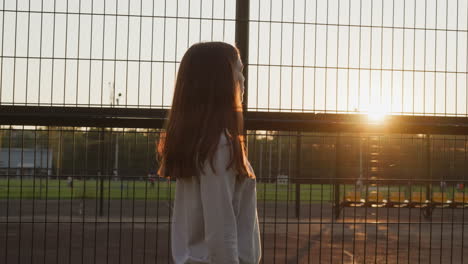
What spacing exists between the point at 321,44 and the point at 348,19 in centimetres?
68

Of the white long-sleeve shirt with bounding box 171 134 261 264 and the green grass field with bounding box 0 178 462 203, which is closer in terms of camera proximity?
the white long-sleeve shirt with bounding box 171 134 261 264

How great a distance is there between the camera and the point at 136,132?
6.69 m

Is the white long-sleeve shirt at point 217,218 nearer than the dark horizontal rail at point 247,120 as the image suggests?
Yes

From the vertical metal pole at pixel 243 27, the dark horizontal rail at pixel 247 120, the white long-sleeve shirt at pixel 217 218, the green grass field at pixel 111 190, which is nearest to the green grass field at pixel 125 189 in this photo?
the green grass field at pixel 111 190

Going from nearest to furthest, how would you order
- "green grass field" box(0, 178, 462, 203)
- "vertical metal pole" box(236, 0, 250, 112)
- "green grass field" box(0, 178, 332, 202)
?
"vertical metal pole" box(236, 0, 250, 112), "green grass field" box(0, 178, 332, 202), "green grass field" box(0, 178, 462, 203)

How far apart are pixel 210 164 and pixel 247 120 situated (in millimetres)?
3395

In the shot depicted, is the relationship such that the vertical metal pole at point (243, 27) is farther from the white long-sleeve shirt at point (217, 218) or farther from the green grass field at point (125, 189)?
the white long-sleeve shirt at point (217, 218)

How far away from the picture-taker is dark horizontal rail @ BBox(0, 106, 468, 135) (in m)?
5.84

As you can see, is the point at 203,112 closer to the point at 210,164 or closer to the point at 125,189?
the point at 210,164

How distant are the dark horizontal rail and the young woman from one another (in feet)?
10.5

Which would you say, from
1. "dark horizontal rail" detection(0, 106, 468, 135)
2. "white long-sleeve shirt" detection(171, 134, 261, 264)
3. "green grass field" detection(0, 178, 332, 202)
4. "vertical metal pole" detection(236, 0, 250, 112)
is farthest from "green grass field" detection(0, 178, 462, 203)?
"white long-sleeve shirt" detection(171, 134, 261, 264)

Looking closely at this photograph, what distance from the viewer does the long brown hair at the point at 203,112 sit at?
2574 millimetres

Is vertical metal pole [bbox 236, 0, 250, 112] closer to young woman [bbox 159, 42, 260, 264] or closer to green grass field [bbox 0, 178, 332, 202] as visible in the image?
green grass field [bbox 0, 178, 332, 202]

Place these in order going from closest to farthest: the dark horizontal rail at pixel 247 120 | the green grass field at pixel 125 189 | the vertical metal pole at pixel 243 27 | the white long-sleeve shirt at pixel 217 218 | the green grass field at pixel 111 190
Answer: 1. the white long-sleeve shirt at pixel 217 218
2. the dark horizontal rail at pixel 247 120
3. the vertical metal pole at pixel 243 27
4. the green grass field at pixel 111 190
5. the green grass field at pixel 125 189
